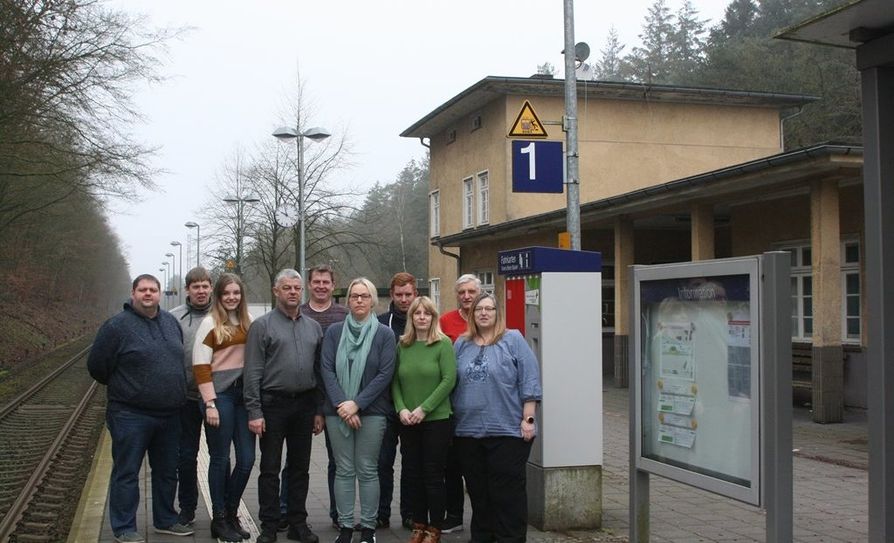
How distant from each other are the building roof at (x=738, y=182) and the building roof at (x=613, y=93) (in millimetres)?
7800

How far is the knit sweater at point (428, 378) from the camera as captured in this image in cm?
614

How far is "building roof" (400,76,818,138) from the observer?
27328 millimetres

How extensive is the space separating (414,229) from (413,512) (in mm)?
71542

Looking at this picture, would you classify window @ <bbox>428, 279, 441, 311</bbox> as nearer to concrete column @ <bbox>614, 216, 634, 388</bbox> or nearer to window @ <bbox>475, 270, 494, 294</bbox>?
window @ <bbox>475, 270, 494, 294</bbox>

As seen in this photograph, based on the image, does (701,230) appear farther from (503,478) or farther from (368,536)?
(368,536)

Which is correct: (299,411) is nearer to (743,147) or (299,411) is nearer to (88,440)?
(88,440)

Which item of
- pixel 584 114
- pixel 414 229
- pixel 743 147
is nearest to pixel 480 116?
pixel 584 114

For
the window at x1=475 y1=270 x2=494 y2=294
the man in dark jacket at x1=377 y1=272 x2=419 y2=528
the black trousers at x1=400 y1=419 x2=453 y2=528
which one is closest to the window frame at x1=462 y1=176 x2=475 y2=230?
the window at x1=475 y1=270 x2=494 y2=294

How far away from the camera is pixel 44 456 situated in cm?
1178

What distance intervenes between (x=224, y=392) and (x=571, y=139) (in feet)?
26.4

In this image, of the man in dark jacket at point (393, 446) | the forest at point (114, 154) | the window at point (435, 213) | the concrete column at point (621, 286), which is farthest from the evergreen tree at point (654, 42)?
the man in dark jacket at point (393, 446)

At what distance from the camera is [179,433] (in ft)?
22.0

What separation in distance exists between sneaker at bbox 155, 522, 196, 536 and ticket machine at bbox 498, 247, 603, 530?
248 cm

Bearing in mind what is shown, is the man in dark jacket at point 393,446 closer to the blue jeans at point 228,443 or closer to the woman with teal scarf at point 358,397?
the woman with teal scarf at point 358,397
